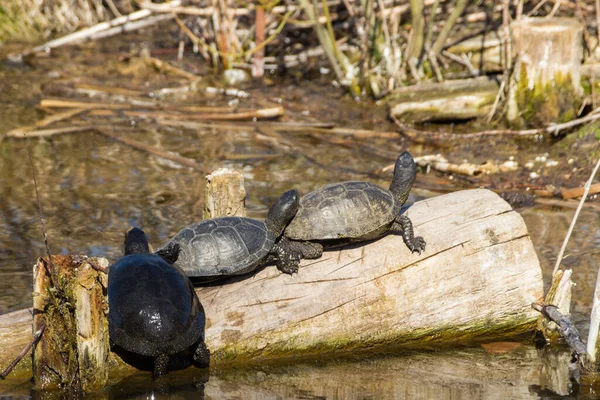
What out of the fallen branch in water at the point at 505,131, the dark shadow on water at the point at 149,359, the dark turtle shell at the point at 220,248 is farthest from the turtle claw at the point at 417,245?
the fallen branch in water at the point at 505,131

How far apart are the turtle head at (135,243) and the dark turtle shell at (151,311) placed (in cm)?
49

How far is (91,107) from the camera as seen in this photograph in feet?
37.1

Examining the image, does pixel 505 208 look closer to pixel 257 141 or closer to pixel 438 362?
pixel 438 362

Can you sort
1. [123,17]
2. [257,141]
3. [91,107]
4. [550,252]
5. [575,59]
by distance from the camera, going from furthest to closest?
[123,17]
[91,107]
[257,141]
[575,59]
[550,252]

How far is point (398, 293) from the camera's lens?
5297 millimetres

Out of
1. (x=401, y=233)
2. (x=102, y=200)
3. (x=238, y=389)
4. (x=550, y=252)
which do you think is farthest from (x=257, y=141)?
(x=238, y=389)

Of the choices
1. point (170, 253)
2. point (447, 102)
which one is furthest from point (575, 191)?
point (170, 253)

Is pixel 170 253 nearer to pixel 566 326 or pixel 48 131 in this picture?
pixel 566 326

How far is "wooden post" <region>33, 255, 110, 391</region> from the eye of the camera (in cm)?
452

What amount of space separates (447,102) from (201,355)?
6461 millimetres

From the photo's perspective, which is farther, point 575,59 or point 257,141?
point 257,141

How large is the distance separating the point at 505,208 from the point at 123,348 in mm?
2740

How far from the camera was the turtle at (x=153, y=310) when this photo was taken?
455 cm

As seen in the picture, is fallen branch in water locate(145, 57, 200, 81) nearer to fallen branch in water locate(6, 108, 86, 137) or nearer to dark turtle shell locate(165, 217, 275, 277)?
fallen branch in water locate(6, 108, 86, 137)
